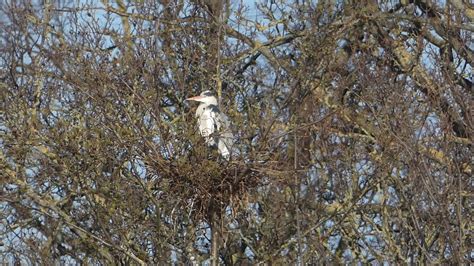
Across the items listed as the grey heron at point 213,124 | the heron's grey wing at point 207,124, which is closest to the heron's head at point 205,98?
the grey heron at point 213,124

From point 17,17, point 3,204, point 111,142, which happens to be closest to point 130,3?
point 17,17

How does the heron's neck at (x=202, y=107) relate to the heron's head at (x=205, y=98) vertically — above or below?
below

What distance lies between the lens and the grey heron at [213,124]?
→ 9.67m

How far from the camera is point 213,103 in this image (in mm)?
11000

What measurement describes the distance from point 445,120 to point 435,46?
3618mm

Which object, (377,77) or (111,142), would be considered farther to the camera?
(377,77)

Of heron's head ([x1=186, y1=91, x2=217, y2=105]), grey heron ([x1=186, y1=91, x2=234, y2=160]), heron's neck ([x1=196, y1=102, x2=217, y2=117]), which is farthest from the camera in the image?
heron's head ([x1=186, y1=91, x2=217, y2=105])

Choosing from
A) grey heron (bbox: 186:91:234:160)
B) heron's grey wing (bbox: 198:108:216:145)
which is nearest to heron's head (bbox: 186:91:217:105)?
grey heron (bbox: 186:91:234:160)

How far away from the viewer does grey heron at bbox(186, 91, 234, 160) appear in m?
9.67

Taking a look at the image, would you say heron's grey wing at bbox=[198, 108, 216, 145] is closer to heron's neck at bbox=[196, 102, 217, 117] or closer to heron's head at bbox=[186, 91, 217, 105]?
heron's neck at bbox=[196, 102, 217, 117]

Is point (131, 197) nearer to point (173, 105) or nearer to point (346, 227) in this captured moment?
point (173, 105)

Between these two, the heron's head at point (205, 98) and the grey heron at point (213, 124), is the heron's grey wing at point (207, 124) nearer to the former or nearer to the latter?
the grey heron at point (213, 124)

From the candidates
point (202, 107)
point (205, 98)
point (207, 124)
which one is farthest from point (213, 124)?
point (205, 98)

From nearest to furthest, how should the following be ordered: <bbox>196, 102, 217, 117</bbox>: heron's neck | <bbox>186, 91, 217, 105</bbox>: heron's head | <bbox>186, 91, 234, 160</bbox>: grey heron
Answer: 1. <bbox>186, 91, 234, 160</bbox>: grey heron
2. <bbox>196, 102, 217, 117</bbox>: heron's neck
3. <bbox>186, 91, 217, 105</bbox>: heron's head
